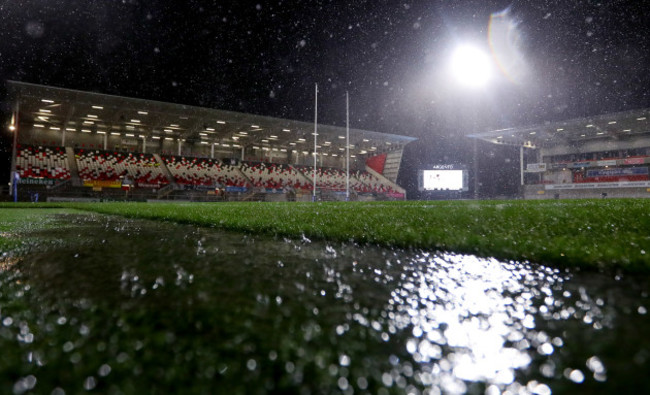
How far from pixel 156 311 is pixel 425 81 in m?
36.8

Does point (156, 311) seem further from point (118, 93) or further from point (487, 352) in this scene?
point (118, 93)

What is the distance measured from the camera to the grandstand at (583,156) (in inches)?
1453

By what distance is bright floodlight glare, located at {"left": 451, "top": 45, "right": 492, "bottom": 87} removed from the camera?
2633 cm

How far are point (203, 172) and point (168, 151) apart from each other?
7.58 metres

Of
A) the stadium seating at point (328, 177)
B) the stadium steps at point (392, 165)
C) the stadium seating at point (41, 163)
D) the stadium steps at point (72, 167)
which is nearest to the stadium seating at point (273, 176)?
the stadium seating at point (328, 177)

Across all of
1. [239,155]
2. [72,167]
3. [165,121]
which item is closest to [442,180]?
[239,155]

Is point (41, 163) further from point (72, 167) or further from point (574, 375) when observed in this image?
point (574, 375)

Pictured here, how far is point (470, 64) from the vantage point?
28.0m

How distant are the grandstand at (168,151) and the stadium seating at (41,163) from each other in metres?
0.07

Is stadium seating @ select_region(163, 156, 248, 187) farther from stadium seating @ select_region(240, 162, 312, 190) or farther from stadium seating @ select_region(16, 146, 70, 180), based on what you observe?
stadium seating @ select_region(16, 146, 70, 180)

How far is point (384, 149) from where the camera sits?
48094mm

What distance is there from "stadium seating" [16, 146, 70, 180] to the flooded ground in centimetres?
3283

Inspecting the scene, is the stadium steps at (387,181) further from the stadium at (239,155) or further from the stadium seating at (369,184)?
the stadium seating at (369,184)

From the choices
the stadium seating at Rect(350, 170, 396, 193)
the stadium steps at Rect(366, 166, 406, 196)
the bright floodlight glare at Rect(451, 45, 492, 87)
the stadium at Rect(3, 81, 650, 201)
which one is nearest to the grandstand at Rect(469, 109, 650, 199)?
the stadium at Rect(3, 81, 650, 201)
